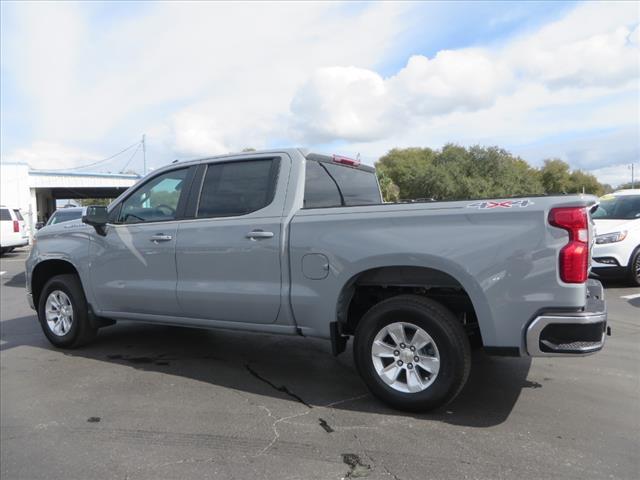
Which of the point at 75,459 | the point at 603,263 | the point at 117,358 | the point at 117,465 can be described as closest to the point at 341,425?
the point at 117,465

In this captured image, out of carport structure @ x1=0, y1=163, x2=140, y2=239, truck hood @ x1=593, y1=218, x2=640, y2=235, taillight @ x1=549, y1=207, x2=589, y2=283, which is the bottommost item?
truck hood @ x1=593, y1=218, x2=640, y2=235

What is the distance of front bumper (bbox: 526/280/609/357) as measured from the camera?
131 inches

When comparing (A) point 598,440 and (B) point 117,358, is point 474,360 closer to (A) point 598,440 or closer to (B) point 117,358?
(A) point 598,440

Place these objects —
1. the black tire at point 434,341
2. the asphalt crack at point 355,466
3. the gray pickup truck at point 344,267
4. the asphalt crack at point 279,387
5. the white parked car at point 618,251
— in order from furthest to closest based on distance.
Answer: the white parked car at point 618,251 < the asphalt crack at point 279,387 < the black tire at point 434,341 < the gray pickup truck at point 344,267 < the asphalt crack at point 355,466

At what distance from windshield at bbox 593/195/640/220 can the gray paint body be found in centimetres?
706

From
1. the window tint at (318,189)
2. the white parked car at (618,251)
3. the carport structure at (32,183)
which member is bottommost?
the white parked car at (618,251)

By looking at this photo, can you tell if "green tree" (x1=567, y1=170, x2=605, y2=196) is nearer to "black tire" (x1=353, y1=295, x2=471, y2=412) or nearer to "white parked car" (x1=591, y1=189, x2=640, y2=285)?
"white parked car" (x1=591, y1=189, x2=640, y2=285)

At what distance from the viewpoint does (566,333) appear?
3.35 m

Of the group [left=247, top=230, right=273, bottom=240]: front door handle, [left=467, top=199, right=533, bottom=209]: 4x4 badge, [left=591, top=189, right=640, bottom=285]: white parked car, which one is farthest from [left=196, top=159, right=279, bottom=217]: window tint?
[left=591, top=189, right=640, bottom=285]: white parked car

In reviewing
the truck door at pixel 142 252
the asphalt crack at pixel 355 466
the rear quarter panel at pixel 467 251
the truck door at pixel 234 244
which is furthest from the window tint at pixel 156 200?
the asphalt crack at pixel 355 466

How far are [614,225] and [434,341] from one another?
6.79 metres

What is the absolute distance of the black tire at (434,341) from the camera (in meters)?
3.62

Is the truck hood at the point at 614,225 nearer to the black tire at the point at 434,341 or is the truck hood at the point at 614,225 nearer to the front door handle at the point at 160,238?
the black tire at the point at 434,341

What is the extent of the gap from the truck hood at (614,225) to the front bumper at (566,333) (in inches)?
246
